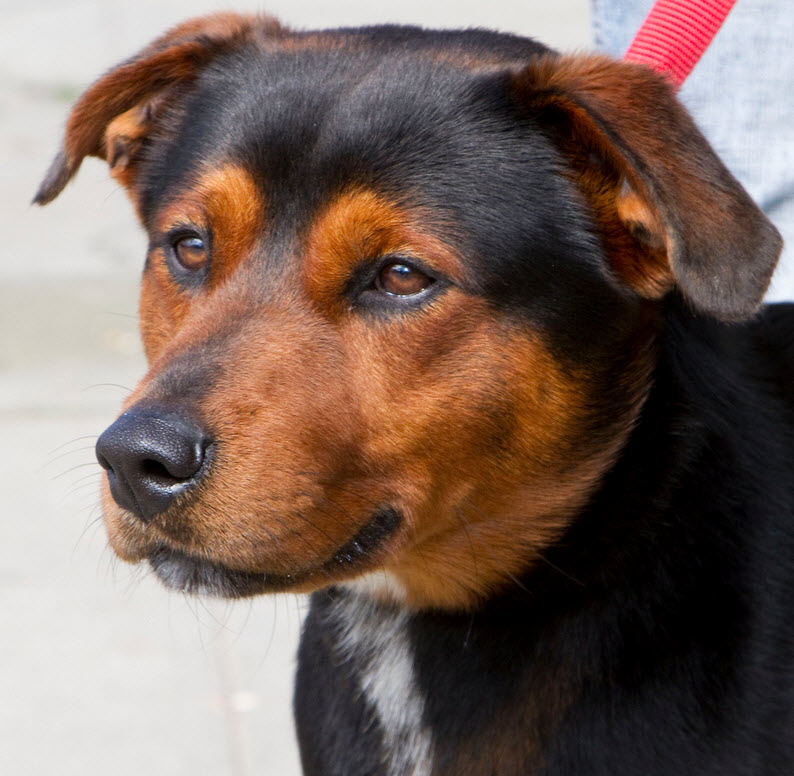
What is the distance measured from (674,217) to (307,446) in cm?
78

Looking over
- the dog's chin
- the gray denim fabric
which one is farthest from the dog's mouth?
the gray denim fabric

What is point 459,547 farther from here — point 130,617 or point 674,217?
point 130,617

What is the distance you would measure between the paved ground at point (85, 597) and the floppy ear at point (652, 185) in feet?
3.99

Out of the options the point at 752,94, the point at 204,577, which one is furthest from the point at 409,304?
the point at 752,94

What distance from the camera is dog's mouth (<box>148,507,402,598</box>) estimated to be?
8.00ft

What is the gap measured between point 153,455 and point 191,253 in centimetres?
68

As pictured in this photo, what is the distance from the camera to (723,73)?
3564 mm

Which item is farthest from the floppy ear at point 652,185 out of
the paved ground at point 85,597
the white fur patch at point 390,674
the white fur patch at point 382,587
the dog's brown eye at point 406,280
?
the paved ground at point 85,597

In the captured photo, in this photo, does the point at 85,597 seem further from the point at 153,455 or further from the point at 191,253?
the point at 153,455

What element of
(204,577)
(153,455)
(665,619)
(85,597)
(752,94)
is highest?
(752,94)

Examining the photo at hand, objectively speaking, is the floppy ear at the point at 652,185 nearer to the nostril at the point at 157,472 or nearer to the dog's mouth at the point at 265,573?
the dog's mouth at the point at 265,573

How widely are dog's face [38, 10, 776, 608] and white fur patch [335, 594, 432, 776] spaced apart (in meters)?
0.13

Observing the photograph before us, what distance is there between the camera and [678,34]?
2.82m

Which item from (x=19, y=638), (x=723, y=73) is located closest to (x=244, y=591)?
(x=723, y=73)
